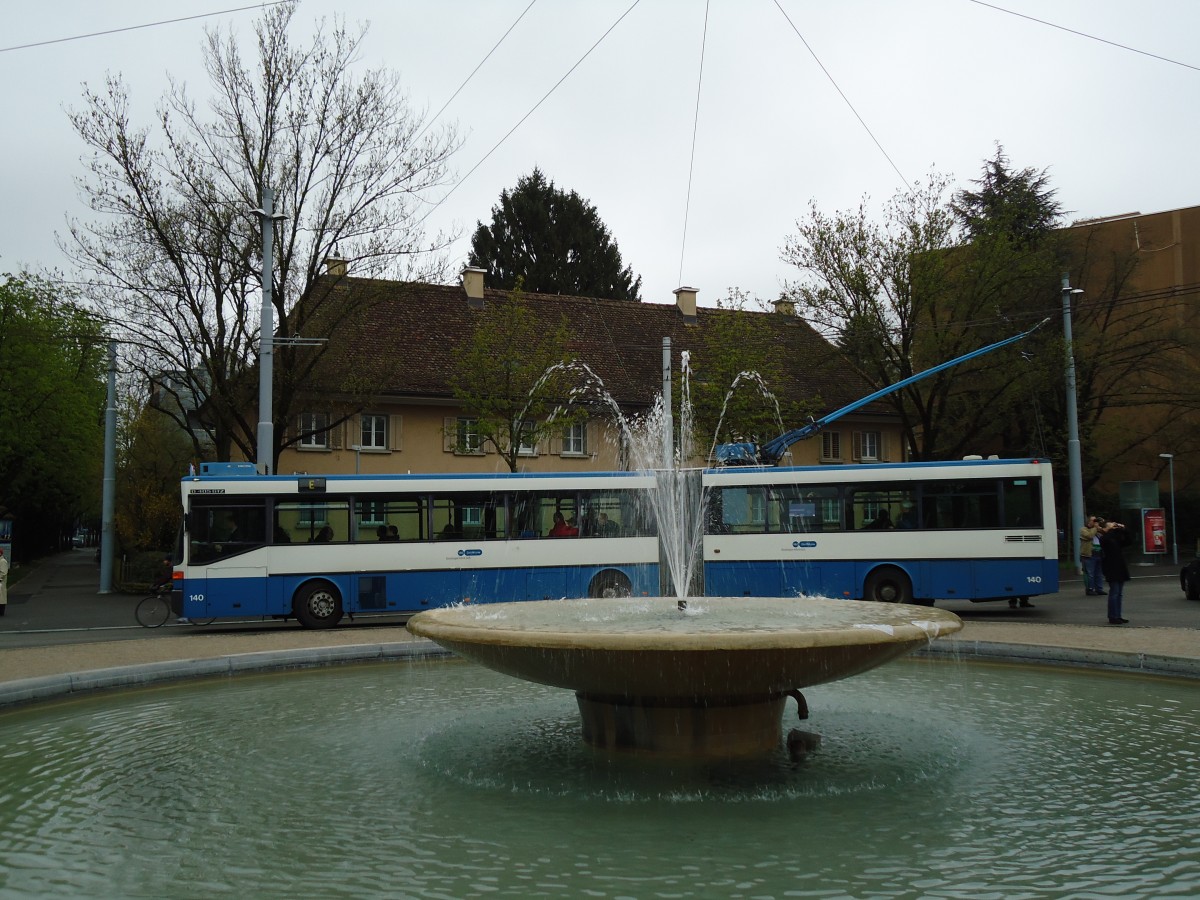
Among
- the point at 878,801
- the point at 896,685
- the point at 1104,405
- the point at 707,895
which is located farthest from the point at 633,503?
the point at 1104,405

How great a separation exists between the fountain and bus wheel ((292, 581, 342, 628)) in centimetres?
1190

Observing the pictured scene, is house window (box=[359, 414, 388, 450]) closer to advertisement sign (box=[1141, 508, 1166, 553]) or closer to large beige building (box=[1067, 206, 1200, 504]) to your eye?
large beige building (box=[1067, 206, 1200, 504])

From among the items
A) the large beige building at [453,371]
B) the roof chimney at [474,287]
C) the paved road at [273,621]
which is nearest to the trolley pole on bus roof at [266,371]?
the paved road at [273,621]

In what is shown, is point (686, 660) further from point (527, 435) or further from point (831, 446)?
point (831, 446)

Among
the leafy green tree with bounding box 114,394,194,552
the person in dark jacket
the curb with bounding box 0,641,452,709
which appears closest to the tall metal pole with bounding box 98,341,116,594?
the leafy green tree with bounding box 114,394,194,552

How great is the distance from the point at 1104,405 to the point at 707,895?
42.2 m

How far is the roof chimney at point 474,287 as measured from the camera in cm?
4475

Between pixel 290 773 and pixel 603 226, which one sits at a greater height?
pixel 603 226

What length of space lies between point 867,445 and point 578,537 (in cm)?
2967

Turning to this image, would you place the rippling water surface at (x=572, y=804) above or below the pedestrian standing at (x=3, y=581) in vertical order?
below

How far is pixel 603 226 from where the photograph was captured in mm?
61188

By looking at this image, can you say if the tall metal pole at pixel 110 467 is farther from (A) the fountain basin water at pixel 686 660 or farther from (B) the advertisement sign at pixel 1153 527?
(B) the advertisement sign at pixel 1153 527

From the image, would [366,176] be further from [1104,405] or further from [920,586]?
[1104,405]

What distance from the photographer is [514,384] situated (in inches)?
1318
